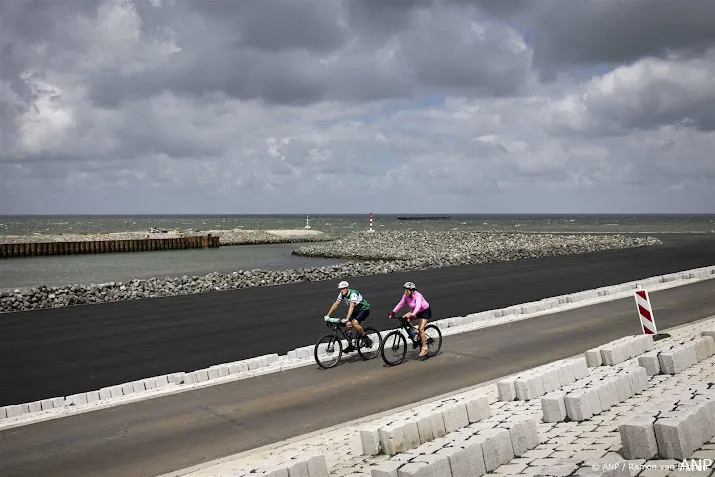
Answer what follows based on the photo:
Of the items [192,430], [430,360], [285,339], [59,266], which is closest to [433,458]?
[192,430]

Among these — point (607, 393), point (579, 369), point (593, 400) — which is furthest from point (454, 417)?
point (579, 369)

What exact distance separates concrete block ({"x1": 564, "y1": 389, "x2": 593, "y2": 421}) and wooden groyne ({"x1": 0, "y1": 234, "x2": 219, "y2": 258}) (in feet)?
233

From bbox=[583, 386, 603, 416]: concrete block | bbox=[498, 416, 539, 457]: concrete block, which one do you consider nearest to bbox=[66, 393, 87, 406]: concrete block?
bbox=[498, 416, 539, 457]: concrete block

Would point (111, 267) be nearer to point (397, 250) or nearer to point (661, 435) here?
point (397, 250)

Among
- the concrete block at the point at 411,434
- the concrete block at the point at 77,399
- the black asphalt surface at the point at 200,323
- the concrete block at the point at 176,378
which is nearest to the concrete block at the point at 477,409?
the concrete block at the point at 411,434

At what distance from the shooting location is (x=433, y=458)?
6453 millimetres

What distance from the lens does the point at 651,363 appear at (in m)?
10.9

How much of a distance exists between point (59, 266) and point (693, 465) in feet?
186

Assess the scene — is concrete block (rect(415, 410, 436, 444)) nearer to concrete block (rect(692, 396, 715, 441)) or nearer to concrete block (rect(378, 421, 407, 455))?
concrete block (rect(378, 421, 407, 455))

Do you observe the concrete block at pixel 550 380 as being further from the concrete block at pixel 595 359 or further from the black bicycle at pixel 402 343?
the black bicycle at pixel 402 343

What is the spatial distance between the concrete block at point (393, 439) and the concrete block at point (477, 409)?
1.32 meters

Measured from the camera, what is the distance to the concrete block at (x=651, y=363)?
1081cm

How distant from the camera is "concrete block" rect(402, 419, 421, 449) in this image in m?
7.93

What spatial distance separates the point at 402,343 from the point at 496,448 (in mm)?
7279
